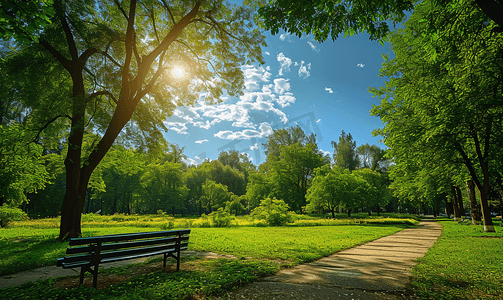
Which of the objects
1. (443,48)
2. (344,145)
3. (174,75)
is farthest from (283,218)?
(344,145)

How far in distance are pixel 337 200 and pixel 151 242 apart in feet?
87.5

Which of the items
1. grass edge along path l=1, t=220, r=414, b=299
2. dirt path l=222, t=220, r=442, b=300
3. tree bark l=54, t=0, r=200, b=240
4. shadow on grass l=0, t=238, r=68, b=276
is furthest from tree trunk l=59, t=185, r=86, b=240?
dirt path l=222, t=220, r=442, b=300

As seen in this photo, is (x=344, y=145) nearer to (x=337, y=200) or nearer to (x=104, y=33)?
(x=337, y=200)

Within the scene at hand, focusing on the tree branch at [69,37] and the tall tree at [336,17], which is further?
the tree branch at [69,37]

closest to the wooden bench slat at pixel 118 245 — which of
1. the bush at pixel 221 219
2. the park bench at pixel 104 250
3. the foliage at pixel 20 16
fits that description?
the park bench at pixel 104 250

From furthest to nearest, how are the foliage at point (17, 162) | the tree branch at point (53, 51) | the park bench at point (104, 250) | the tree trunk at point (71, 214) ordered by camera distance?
the foliage at point (17, 162) → the tree branch at point (53, 51) → the tree trunk at point (71, 214) → the park bench at point (104, 250)

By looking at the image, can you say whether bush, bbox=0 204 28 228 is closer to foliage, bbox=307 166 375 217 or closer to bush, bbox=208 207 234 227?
bush, bbox=208 207 234 227

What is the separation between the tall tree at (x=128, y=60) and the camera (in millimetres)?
9086

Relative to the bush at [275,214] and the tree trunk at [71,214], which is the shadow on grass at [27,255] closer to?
the tree trunk at [71,214]

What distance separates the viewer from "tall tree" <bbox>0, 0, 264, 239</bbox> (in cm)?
909

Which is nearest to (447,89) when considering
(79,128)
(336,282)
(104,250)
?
(336,282)

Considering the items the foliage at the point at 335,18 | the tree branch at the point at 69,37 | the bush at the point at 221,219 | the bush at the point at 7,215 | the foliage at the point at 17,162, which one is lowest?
the bush at the point at 221,219

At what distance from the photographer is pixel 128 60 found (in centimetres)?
971

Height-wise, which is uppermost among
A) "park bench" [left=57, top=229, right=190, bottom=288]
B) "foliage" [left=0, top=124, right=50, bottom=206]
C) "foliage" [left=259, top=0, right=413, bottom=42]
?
"foliage" [left=259, top=0, right=413, bottom=42]
